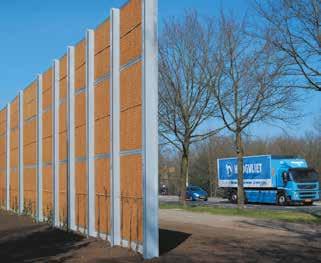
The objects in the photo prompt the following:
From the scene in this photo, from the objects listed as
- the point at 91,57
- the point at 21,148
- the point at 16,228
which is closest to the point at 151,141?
the point at 91,57

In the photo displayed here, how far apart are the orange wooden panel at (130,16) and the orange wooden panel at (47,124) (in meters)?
9.05

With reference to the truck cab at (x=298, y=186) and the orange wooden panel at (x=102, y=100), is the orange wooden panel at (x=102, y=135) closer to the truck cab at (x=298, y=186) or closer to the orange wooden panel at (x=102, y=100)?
the orange wooden panel at (x=102, y=100)

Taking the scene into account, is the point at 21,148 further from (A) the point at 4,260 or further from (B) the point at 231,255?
(B) the point at 231,255

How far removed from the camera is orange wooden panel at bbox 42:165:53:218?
2317 centimetres

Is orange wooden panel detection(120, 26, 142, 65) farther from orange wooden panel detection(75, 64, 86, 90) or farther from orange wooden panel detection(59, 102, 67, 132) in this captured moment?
orange wooden panel detection(59, 102, 67, 132)

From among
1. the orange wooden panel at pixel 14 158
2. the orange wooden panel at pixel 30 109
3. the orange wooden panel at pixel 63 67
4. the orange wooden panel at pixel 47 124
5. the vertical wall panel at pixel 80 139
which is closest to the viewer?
the vertical wall panel at pixel 80 139

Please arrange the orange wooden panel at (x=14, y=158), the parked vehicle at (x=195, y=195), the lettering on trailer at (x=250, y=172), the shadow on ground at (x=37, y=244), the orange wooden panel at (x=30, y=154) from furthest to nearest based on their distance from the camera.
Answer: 1. the parked vehicle at (x=195, y=195)
2. the lettering on trailer at (x=250, y=172)
3. the orange wooden panel at (x=14, y=158)
4. the orange wooden panel at (x=30, y=154)
5. the shadow on ground at (x=37, y=244)

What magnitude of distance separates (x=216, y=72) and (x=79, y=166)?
570 inches

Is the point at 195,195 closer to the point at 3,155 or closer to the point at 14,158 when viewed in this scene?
the point at 3,155

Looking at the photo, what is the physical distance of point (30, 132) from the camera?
2777 cm

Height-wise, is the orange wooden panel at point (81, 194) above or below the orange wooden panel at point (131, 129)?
below

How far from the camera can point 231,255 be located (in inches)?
487

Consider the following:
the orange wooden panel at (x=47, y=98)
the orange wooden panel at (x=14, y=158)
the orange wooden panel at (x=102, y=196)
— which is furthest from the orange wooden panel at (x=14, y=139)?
the orange wooden panel at (x=102, y=196)

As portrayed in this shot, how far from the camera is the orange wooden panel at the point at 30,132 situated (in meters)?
26.7
